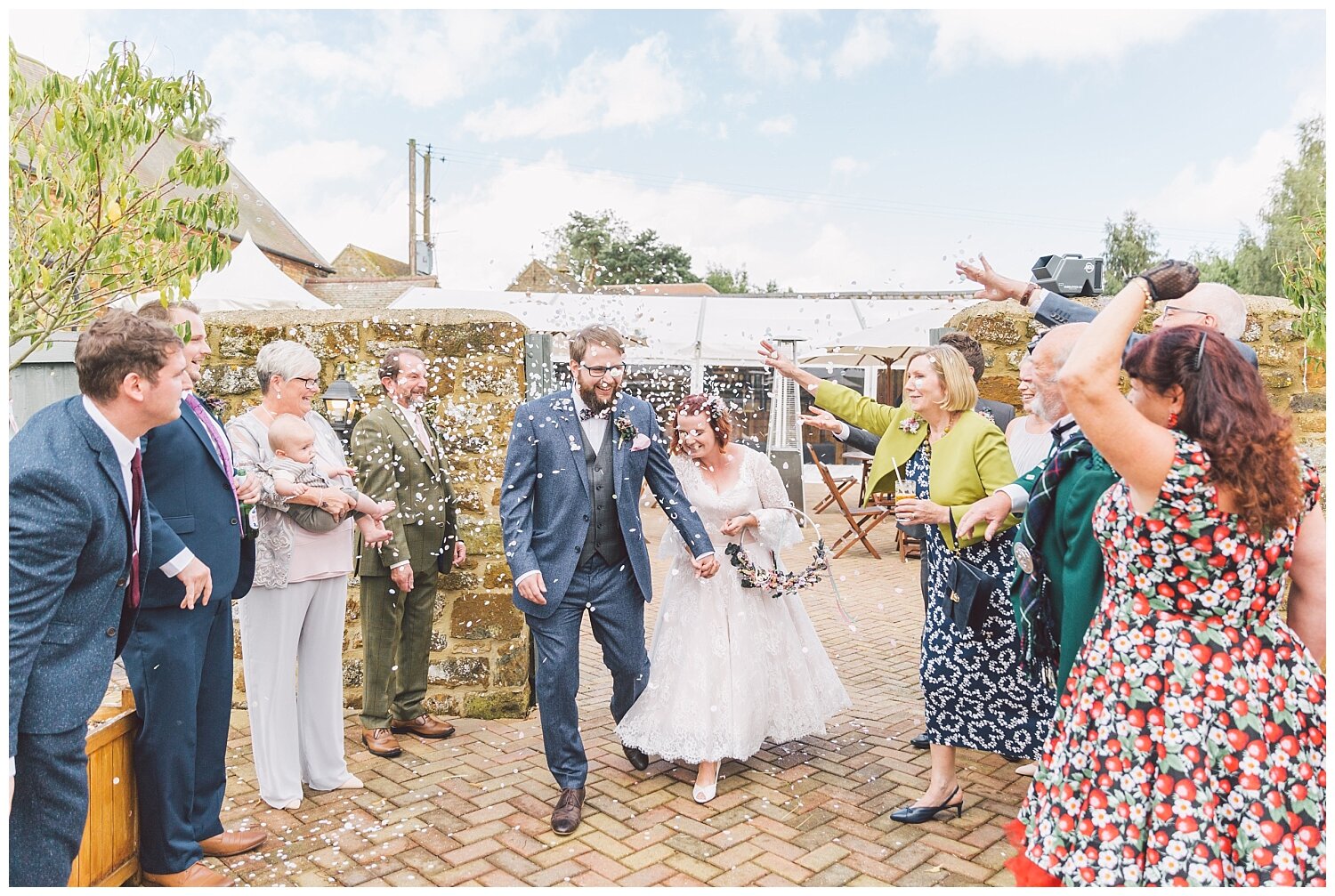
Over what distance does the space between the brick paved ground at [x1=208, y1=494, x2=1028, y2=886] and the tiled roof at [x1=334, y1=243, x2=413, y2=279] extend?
39764 millimetres

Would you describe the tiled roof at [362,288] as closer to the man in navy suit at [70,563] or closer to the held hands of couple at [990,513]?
the man in navy suit at [70,563]

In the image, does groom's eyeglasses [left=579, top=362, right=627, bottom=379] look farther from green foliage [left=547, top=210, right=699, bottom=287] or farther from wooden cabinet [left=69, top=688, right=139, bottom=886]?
green foliage [left=547, top=210, right=699, bottom=287]

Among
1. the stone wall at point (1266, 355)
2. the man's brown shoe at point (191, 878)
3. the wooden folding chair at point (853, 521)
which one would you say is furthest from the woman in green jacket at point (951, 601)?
the wooden folding chair at point (853, 521)

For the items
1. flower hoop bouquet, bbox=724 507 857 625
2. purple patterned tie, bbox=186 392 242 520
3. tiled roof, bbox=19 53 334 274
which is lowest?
flower hoop bouquet, bbox=724 507 857 625

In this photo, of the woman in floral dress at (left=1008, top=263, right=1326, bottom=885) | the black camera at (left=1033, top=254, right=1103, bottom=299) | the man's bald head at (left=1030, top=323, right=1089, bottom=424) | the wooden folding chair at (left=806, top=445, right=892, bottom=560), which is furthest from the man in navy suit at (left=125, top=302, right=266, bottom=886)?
the wooden folding chair at (left=806, top=445, right=892, bottom=560)

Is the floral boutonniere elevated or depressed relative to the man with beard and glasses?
elevated

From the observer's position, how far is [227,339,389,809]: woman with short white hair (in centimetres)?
381

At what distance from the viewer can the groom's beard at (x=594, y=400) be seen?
13.0 ft

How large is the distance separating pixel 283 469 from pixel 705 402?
1985 mm

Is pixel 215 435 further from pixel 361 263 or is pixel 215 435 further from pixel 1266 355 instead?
pixel 361 263

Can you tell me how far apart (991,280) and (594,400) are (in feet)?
5.73

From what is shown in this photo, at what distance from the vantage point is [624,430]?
3.98m

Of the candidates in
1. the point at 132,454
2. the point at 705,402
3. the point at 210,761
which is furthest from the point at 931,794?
the point at 132,454

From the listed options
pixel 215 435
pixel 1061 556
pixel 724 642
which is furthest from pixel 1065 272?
pixel 215 435
